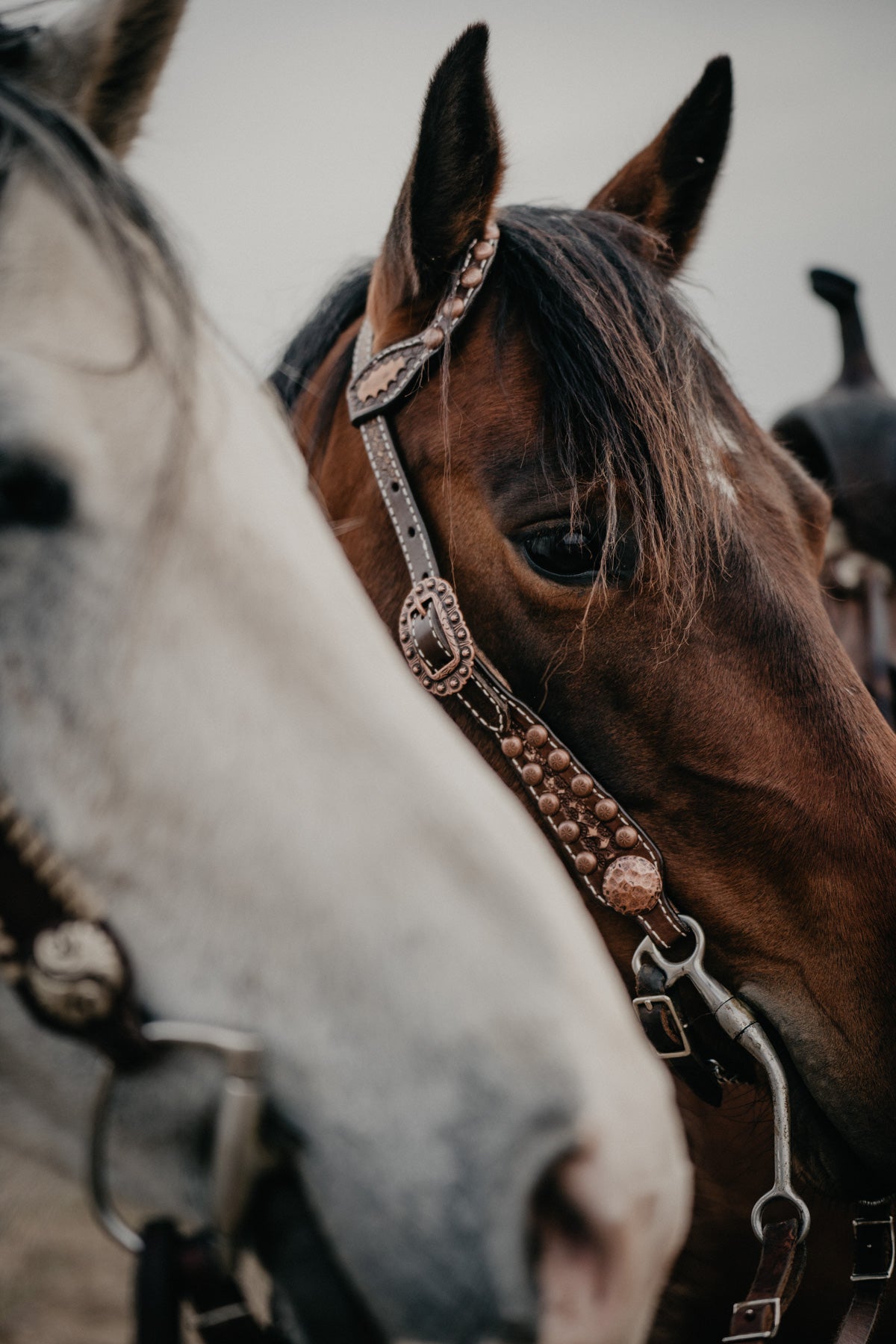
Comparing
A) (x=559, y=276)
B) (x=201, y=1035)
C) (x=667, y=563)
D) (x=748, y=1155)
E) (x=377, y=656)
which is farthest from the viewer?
(x=748, y=1155)

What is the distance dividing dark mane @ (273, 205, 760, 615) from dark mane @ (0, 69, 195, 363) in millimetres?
570

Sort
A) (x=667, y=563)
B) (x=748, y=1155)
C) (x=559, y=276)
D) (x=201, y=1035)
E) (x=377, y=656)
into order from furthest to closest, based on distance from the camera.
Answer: (x=748, y=1155), (x=559, y=276), (x=667, y=563), (x=377, y=656), (x=201, y=1035)

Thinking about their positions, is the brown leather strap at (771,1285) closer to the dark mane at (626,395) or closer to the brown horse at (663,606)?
the brown horse at (663,606)

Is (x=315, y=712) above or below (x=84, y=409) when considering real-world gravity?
below

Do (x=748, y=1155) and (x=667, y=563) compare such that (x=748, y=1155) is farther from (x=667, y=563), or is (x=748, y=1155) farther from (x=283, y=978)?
(x=283, y=978)

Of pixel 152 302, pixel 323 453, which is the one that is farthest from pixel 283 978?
pixel 323 453

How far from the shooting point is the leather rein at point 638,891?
47.3 inches

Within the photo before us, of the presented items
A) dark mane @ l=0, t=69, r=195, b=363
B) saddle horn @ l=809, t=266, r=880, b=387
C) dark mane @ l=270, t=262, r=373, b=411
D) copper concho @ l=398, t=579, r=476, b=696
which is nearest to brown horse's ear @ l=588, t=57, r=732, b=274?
dark mane @ l=270, t=262, r=373, b=411

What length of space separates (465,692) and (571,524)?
10.5 inches

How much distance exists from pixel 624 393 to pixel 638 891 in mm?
664

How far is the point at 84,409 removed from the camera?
0.75 metres

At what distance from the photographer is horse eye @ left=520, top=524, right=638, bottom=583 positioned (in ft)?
4.05

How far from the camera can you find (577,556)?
124 cm

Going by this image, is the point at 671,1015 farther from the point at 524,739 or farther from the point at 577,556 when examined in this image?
the point at 577,556
